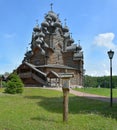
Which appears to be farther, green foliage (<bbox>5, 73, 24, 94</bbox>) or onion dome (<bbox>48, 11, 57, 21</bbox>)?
onion dome (<bbox>48, 11, 57, 21</bbox>)

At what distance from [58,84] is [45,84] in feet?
8.73

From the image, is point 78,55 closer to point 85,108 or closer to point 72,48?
point 72,48

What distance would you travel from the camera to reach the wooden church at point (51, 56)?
5591 centimetres

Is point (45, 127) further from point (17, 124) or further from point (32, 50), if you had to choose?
point (32, 50)

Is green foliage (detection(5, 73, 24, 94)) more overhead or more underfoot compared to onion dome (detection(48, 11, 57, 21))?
more underfoot

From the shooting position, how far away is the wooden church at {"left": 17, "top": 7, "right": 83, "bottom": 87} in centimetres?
5591

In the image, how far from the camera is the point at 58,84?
2142 inches

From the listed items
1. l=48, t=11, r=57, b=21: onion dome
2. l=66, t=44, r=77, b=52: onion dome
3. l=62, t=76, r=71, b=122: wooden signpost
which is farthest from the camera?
l=48, t=11, r=57, b=21: onion dome

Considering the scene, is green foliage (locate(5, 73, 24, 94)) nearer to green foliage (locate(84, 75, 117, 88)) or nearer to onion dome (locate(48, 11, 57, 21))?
onion dome (locate(48, 11, 57, 21))

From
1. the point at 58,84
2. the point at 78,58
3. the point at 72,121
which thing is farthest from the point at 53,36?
the point at 72,121

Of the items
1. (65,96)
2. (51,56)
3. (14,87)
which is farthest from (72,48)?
(65,96)

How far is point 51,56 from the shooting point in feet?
194

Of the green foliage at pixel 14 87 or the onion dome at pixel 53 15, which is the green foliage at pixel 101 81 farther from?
the green foliage at pixel 14 87

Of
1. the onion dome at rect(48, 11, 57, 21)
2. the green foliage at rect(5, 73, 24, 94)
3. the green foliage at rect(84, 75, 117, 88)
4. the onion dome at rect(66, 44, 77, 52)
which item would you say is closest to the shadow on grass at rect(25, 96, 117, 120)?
the green foliage at rect(5, 73, 24, 94)
